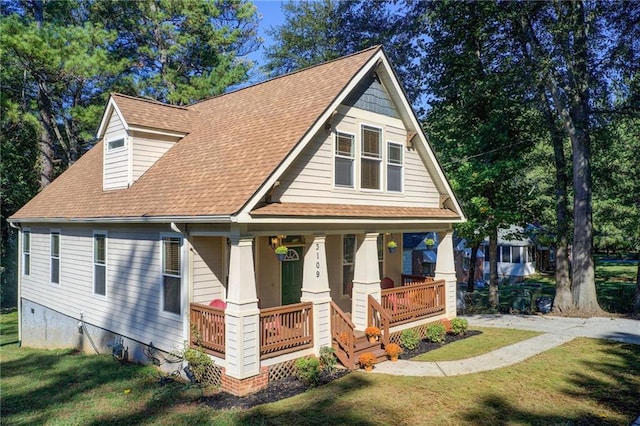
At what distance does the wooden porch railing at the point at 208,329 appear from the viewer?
368 inches

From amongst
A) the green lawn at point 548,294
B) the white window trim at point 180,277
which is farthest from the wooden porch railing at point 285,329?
the green lawn at point 548,294

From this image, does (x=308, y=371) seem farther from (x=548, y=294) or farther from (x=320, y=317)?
(x=548, y=294)

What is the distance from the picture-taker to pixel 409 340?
12.2 metres

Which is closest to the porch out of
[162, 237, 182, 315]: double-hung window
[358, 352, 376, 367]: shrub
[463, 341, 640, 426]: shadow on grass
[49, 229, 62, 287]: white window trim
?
[358, 352, 376, 367]: shrub

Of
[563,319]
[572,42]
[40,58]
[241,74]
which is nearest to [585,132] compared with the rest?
[572,42]

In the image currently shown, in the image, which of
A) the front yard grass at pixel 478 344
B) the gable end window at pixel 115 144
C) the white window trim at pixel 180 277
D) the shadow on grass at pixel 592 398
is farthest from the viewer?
the gable end window at pixel 115 144

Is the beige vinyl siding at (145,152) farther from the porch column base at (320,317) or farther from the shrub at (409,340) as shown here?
the shrub at (409,340)

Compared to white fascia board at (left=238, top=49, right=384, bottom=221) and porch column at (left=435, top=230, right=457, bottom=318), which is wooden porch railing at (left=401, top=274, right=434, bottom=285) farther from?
white fascia board at (left=238, top=49, right=384, bottom=221)

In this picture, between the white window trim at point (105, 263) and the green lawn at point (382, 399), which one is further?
the white window trim at point (105, 263)

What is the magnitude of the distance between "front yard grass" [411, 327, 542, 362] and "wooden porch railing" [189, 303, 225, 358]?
494 cm

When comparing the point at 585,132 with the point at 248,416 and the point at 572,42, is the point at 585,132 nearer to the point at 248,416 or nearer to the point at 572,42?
the point at 572,42

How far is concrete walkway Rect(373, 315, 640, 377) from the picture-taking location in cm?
1055

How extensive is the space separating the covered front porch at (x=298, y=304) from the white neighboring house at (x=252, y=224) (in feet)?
0.11

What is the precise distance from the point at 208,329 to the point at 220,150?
4486mm
